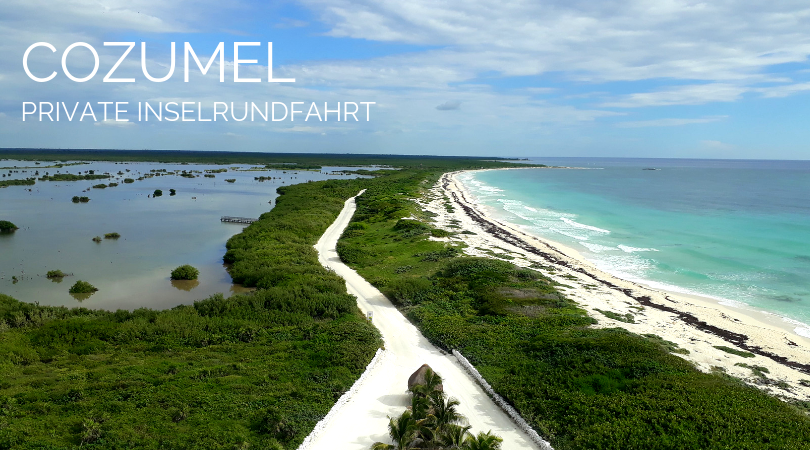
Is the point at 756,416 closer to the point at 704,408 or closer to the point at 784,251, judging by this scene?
the point at 704,408

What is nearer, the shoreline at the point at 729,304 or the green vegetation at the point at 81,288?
the shoreline at the point at 729,304

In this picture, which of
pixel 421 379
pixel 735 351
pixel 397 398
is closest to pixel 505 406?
pixel 421 379

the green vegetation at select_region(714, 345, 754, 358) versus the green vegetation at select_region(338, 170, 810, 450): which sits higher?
the green vegetation at select_region(338, 170, 810, 450)

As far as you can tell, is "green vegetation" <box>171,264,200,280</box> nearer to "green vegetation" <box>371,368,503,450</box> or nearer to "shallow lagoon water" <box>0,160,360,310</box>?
"shallow lagoon water" <box>0,160,360,310</box>

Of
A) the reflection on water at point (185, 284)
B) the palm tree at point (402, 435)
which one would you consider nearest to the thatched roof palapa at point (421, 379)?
the palm tree at point (402, 435)

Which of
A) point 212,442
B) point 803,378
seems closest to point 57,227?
point 212,442

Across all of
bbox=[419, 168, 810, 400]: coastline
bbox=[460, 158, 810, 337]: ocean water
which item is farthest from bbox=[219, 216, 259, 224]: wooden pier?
bbox=[460, 158, 810, 337]: ocean water

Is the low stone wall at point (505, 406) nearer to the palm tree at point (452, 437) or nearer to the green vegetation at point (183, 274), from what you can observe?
the palm tree at point (452, 437)
